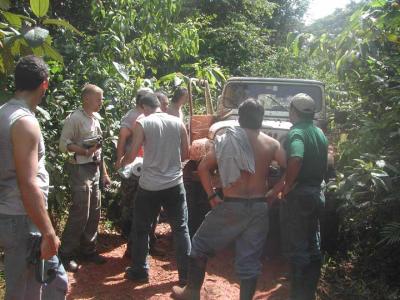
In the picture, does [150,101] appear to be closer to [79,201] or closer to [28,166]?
[79,201]

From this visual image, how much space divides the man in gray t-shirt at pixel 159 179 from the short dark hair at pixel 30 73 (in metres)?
1.68

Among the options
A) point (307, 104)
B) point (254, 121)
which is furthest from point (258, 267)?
point (307, 104)

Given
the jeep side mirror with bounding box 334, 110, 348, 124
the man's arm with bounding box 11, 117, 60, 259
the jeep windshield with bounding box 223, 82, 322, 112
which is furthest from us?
the jeep windshield with bounding box 223, 82, 322, 112

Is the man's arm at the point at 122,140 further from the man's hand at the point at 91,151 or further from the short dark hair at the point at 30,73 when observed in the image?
the short dark hair at the point at 30,73

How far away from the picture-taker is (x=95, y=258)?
4871 mm

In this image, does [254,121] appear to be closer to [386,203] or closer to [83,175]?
[386,203]

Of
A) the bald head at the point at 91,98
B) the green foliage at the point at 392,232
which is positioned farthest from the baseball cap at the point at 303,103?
the bald head at the point at 91,98

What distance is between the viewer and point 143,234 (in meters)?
4.28

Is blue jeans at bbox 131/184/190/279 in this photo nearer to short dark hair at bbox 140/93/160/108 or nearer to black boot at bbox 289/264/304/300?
short dark hair at bbox 140/93/160/108

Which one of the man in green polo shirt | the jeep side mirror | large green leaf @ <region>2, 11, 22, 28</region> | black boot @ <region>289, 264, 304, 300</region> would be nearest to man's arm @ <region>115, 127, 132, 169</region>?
the man in green polo shirt

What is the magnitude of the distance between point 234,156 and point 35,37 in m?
1.78

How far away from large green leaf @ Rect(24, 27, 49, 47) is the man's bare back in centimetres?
185

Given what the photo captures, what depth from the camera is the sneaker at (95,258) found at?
4852 mm

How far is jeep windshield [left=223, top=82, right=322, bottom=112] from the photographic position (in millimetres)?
6305
